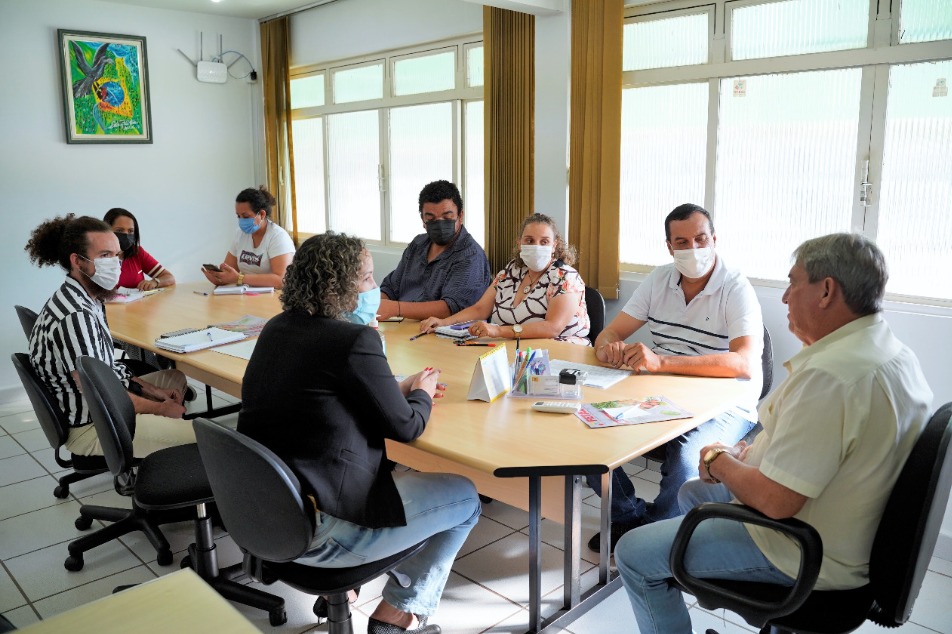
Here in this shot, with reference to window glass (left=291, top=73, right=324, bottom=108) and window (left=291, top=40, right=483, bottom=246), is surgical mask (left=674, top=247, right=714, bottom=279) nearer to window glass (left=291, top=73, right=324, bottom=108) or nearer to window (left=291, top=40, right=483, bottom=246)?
window (left=291, top=40, right=483, bottom=246)

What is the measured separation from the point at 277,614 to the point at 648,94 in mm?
2923

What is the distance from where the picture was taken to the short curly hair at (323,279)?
2.00 metres

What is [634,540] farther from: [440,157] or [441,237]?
[440,157]

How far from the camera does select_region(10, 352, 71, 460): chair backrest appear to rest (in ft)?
8.93

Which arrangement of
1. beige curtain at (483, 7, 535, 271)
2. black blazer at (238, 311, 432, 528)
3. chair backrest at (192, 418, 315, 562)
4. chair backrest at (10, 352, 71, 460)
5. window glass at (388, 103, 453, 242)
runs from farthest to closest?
window glass at (388, 103, 453, 242) → beige curtain at (483, 7, 535, 271) → chair backrest at (10, 352, 71, 460) → black blazer at (238, 311, 432, 528) → chair backrest at (192, 418, 315, 562)

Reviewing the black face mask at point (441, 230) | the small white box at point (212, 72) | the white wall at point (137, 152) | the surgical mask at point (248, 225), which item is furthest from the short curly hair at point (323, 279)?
the small white box at point (212, 72)

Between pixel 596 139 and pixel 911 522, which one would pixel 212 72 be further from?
pixel 911 522

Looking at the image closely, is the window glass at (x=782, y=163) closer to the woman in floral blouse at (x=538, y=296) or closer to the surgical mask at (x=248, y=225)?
the woman in floral blouse at (x=538, y=296)

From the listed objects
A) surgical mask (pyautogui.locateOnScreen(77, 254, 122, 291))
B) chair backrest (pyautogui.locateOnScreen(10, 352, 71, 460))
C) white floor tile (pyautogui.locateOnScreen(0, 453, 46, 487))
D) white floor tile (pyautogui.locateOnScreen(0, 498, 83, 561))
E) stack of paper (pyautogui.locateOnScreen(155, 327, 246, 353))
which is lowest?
white floor tile (pyautogui.locateOnScreen(0, 498, 83, 561))

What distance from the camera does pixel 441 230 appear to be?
12.9 feet

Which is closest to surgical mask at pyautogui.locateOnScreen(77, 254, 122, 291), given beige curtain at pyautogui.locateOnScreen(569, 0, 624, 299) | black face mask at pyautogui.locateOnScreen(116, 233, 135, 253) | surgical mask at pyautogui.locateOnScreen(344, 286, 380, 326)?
surgical mask at pyautogui.locateOnScreen(344, 286, 380, 326)

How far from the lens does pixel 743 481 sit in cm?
168

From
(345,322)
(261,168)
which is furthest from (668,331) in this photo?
(261,168)

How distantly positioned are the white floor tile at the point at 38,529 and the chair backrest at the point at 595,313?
2.32 m
